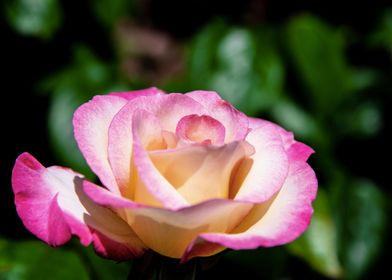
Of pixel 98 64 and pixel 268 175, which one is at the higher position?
pixel 268 175

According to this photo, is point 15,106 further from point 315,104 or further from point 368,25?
point 368,25

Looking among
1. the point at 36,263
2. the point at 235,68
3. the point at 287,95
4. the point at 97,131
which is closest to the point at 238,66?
the point at 235,68

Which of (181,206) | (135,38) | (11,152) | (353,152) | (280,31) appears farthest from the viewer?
(135,38)

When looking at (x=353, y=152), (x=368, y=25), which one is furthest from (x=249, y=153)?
(x=368, y=25)

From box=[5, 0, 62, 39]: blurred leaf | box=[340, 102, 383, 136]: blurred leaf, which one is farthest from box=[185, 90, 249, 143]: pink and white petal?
box=[340, 102, 383, 136]: blurred leaf

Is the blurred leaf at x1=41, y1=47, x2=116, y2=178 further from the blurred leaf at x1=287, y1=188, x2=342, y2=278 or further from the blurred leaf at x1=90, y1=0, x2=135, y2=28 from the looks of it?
the blurred leaf at x1=287, y1=188, x2=342, y2=278

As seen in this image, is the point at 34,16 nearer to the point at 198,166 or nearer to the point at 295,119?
the point at 295,119

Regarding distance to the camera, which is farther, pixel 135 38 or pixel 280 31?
pixel 135 38

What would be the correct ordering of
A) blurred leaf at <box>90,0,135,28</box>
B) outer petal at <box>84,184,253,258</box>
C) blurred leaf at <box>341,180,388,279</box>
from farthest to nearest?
1. blurred leaf at <box>90,0,135,28</box>
2. blurred leaf at <box>341,180,388,279</box>
3. outer petal at <box>84,184,253,258</box>
